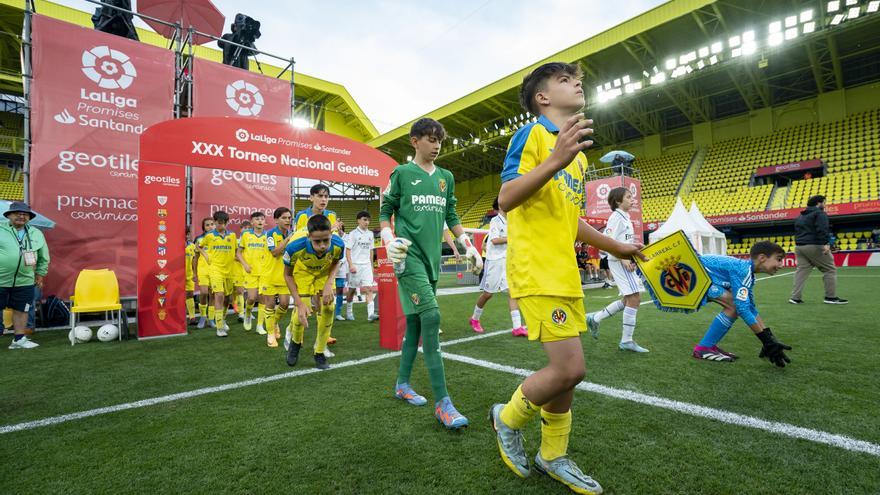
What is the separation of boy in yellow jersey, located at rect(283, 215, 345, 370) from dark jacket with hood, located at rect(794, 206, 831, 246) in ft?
29.6

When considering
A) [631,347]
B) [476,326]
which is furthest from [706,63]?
[631,347]

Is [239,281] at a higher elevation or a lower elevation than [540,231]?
lower

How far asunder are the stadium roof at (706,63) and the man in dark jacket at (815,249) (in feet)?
54.3

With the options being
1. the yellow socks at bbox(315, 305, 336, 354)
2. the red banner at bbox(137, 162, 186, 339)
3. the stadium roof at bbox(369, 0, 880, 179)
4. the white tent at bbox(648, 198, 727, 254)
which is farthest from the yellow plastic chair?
the stadium roof at bbox(369, 0, 880, 179)

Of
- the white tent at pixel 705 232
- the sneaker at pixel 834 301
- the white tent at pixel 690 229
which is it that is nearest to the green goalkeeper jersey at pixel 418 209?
the sneaker at pixel 834 301

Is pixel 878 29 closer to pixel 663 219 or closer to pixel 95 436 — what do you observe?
pixel 663 219

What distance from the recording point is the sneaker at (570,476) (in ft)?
5.70

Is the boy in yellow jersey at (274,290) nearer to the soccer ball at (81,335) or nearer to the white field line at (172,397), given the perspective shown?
the white field line at (172,397)

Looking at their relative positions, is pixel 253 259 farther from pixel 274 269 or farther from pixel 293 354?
pixel 293 354

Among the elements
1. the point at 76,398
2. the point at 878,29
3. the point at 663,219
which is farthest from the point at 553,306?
the point at 878,29

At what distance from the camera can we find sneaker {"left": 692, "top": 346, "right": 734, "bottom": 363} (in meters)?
3.85

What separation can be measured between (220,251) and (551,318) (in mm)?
7050

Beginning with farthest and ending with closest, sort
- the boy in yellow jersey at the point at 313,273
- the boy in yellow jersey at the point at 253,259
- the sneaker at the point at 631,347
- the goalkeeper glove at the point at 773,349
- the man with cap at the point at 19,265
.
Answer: the boy in yellow jersey at the point at 253,259, the man with cap at the point at 19,265, the sneaker at the point at 631,347, the boy in yellow jersey at the point at 313,273, the goalkeeper glove at the point at 773,349

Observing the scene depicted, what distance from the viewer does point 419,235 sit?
2.96 metres
